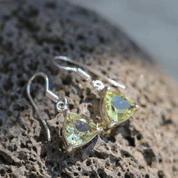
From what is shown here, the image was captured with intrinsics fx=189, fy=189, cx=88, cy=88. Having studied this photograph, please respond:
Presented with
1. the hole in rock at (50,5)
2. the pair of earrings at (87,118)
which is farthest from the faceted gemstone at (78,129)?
the hole in rock at (50,5)

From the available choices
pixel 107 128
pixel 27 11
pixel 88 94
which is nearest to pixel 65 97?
pixel 88 94

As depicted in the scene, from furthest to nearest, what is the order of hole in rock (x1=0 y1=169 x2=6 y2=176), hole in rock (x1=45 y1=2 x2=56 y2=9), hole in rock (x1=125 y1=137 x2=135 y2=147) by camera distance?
hole in rock (x1=45 y1=2 x2=56 y2=9) < hole in rock (x1=125 y1=137 x2=135 y2=147) < hole in rock (x1=0 y1=169 x2=6 y2=176)

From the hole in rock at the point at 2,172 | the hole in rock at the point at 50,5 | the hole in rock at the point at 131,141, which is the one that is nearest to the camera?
the hole in rock at the point at 2,172

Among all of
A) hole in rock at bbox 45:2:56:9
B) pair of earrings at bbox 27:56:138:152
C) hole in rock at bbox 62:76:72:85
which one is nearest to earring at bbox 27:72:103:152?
pair of earrings at bbox 27:56:138:152

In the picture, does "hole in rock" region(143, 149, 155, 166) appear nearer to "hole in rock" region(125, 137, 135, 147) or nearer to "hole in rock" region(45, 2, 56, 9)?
"hole in rock" region(125, 137, 135, 147)

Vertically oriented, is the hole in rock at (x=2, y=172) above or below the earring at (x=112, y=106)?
below

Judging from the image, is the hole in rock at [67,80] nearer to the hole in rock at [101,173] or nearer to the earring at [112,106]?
the earring at [112,106]

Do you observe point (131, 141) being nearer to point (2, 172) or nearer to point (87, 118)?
point (87, 118)
